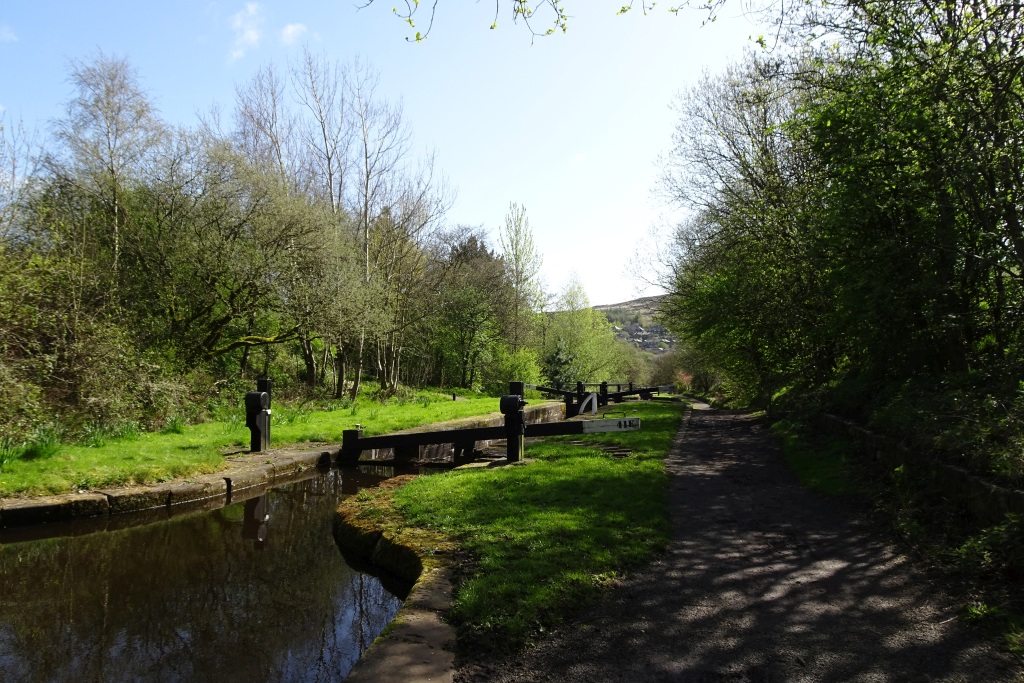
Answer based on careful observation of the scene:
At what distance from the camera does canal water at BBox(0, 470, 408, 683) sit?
3.78 meters

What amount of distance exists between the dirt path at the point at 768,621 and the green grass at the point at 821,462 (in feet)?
6.15

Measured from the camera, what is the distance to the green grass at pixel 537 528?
12.4 ft

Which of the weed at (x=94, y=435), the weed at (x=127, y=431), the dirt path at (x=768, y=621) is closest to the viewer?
the dirt path at (x=768, y=621)

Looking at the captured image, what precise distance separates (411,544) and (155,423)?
820 cm

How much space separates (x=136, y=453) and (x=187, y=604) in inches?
190

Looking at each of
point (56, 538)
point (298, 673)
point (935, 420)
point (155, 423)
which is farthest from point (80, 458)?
point (935, 420)

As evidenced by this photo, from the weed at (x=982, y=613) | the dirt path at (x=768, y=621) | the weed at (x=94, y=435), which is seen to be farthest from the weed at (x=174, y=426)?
the weed at (x=982, y=613)

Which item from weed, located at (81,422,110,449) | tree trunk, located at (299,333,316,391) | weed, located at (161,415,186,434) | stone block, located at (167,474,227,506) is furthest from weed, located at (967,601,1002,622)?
tree trunk, located at (299,333,316,391)

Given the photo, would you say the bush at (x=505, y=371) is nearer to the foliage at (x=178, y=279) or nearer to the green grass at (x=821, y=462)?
the foliage at (x=178, y=279)

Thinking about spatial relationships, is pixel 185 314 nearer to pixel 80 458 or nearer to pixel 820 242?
pixel 80 458

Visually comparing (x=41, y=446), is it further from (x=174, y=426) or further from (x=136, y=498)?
(x=174, y=426)

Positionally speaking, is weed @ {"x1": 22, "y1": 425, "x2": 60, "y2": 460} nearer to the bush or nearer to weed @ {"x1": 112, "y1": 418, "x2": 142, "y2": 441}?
weed @ {"x1": 112, "y1": 418, "x2": 142, "y2": 441}

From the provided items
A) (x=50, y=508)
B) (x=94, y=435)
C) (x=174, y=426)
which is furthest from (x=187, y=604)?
(x=174, y=426)

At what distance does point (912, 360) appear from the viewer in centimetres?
1013
